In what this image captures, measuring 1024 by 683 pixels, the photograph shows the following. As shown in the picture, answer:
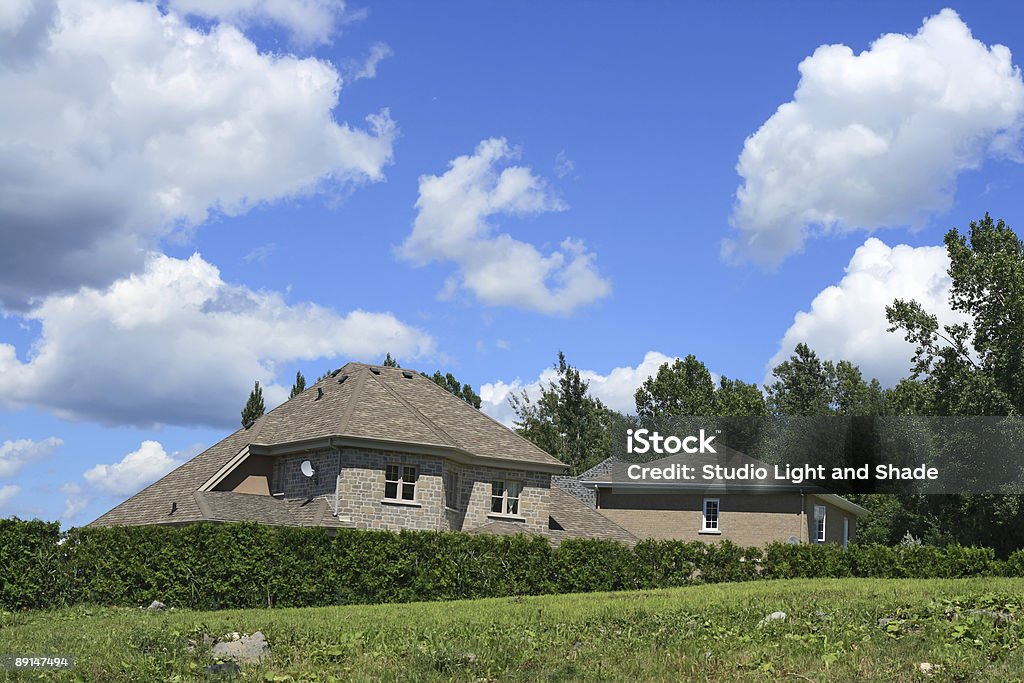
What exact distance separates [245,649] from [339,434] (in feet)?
67.2

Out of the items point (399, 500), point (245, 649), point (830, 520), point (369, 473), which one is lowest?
point (245, 649)

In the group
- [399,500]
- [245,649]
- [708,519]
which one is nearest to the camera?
[245,649]

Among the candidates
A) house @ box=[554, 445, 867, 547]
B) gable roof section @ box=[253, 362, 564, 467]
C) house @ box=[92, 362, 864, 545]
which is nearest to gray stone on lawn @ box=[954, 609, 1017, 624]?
house @ box=[92, 362, 864, 545]

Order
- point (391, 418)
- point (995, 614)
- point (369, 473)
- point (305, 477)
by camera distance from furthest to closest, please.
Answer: point (391, 418), point (305, 477), point (369, 473), point (995, 614)

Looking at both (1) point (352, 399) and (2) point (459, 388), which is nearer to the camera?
(1) point (352, 399)

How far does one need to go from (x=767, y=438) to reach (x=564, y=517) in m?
44.2

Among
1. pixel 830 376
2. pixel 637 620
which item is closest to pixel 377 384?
pixel 637 620

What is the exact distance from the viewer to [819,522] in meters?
56.3

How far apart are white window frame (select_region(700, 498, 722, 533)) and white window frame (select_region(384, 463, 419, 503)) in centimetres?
1904

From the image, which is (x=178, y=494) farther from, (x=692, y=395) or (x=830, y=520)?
(x=692, y=395)

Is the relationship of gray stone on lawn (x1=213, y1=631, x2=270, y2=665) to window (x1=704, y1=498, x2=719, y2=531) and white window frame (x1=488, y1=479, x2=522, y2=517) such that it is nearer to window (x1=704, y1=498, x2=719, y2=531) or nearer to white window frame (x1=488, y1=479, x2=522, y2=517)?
white window frame (x1=488, y1=479, x2=522, y2=517)

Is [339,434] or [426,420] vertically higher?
[426,420]

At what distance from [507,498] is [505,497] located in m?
0.12

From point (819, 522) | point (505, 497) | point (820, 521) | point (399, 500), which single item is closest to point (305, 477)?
point (399, 500)
